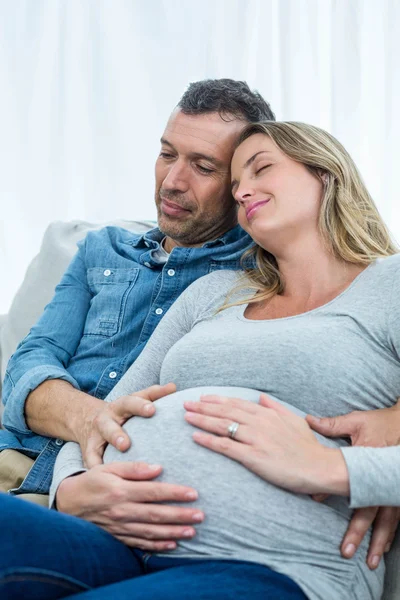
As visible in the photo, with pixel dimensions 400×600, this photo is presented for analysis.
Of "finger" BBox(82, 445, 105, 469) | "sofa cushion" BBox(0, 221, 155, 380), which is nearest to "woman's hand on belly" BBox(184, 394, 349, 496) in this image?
"finger" BBox(82, 445, 105, 469)

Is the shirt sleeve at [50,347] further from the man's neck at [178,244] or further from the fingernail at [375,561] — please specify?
the fingernail at [375,561]

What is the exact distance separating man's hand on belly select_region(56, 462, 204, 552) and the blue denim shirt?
1.25ft

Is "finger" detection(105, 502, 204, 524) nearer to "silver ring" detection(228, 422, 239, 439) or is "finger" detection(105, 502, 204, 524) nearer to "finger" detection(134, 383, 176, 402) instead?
"silver ring" detection(228, 422, 239, 439)

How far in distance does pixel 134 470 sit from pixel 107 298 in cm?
65

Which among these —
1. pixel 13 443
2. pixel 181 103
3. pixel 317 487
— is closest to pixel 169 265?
pixel 181 103

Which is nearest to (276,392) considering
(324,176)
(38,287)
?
(324,176)

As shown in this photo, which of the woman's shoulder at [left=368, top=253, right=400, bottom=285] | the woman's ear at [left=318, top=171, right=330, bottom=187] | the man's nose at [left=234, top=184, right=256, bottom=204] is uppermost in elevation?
the woman's ear at [left=318, top=171, right=330, bottom=187]

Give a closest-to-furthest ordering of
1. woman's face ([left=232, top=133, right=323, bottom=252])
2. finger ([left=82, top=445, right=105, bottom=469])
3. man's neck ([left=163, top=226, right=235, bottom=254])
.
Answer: finger ([left=82, top=445, right=105, bottom=469]), woman's face ([left=232, top=133, right=323, bottom=252]), man's neck ([left=163, top=226, right=235, bottom=254])

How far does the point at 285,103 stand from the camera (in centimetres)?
262

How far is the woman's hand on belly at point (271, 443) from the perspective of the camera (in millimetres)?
1031

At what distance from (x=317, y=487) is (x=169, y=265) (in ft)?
2.49

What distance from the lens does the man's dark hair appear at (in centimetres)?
173

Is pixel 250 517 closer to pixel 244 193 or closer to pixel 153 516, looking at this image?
pixel 153 516

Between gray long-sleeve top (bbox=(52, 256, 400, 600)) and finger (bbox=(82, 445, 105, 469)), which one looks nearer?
gray long-sleeve top (bbox=(52, 256, 400, 600))
